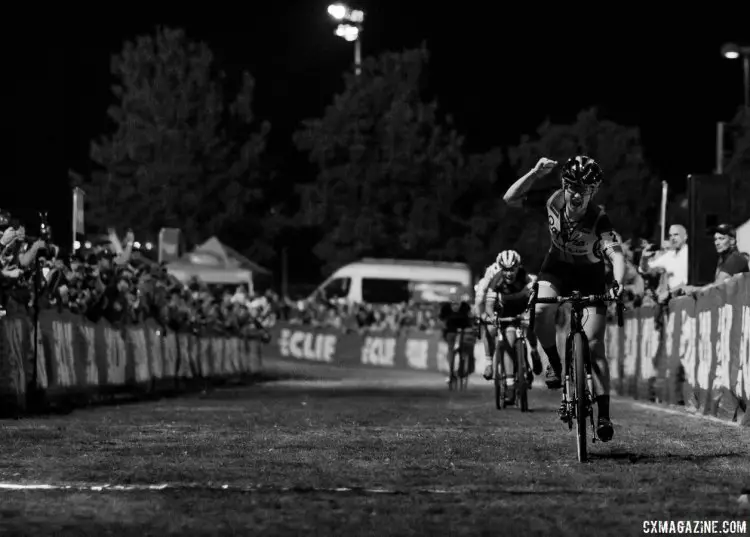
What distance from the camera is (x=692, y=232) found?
64.6ft

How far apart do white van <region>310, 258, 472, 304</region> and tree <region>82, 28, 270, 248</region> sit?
1767 centimetres

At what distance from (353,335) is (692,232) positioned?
33927mm

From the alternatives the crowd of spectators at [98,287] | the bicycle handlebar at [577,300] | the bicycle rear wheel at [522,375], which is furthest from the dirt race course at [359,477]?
the crowd of spectators at [98,287]

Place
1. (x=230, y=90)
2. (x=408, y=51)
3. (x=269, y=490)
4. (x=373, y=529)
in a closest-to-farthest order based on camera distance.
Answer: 1. (x=373, y=529)
2. (x=269, y=490)
3. (x=408, y=51)
4. (x=230, y=90)

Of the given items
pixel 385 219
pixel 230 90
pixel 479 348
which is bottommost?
pixel 479 348

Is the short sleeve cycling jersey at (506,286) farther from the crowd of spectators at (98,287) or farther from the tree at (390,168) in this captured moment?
the tree at (390,168)

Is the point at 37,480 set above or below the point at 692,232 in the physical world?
below

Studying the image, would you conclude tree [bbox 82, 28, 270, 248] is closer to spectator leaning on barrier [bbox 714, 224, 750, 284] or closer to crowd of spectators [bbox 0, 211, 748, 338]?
crowd of spectators [bbox 0, 211, 748, 338]

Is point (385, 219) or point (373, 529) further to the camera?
point (385, 219)

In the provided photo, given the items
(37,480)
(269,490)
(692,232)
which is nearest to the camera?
(269,490)

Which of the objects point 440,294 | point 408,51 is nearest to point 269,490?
point 440,294

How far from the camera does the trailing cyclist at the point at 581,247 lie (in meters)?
10.8

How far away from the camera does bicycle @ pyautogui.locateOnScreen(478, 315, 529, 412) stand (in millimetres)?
18314

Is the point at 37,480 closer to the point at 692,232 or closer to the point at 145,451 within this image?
the point at 145,451
